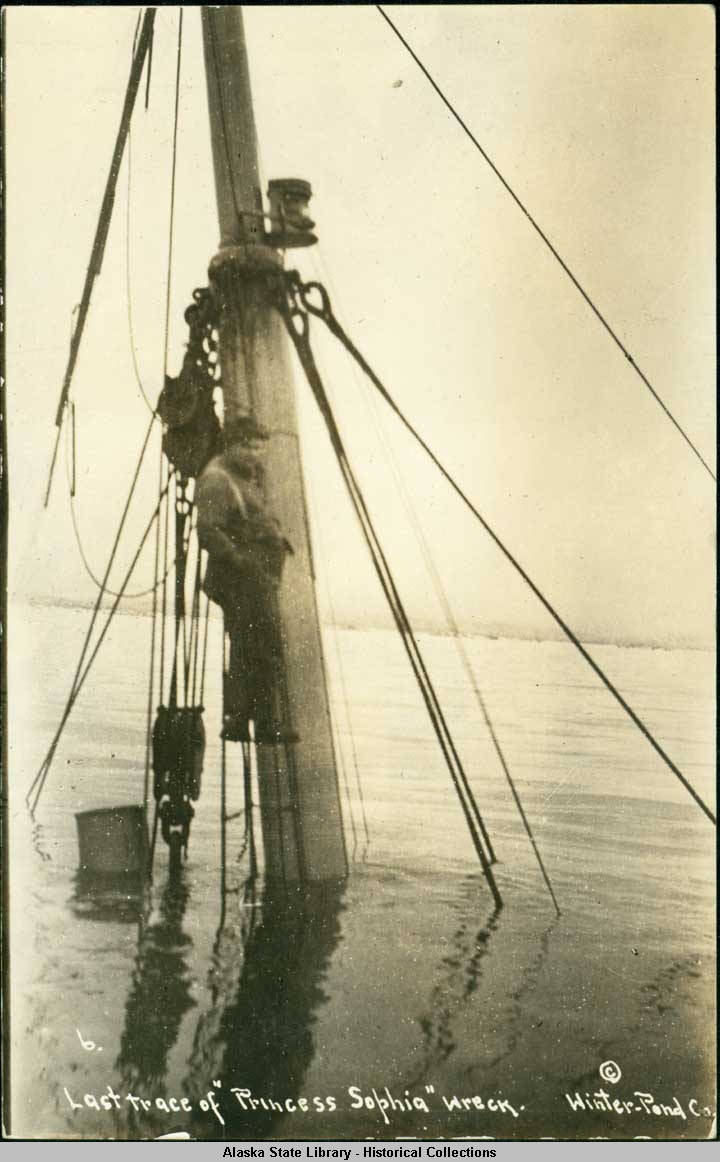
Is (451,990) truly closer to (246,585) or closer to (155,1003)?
(155,1003)

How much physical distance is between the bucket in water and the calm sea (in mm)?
53

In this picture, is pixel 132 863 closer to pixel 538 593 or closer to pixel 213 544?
pixel 213 544

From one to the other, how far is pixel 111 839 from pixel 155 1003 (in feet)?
1.76

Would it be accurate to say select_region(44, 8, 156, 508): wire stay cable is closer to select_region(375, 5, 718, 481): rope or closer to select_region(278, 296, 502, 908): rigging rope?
select_region(278, 296, 502, 908): rigging rope

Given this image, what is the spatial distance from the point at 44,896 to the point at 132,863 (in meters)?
0.29

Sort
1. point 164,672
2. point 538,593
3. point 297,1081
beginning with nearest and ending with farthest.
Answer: point 297,1081 < point 538,593 < point 164,672

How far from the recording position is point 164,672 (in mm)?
3258

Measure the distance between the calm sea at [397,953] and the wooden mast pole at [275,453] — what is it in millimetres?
151

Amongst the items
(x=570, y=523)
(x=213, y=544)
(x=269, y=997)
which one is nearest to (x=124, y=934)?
(x=269, y=997)

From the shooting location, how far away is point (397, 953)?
2.89 m

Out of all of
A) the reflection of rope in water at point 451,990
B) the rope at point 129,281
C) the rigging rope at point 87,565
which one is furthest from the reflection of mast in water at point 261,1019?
the rope at point 129,281

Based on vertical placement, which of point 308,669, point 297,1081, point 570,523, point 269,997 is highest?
point 570,523

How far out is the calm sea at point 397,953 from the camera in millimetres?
2785

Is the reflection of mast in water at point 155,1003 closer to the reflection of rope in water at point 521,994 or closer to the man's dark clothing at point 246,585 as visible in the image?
the man's dark clothing at point 246,585
